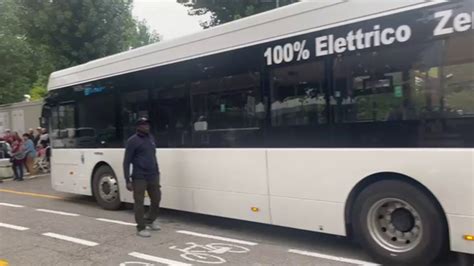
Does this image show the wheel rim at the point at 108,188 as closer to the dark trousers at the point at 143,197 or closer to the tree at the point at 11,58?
the dark trousers at the point at 143,197

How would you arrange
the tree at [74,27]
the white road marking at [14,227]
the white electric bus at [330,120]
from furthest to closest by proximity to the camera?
the tree at [74,27], the white road marking at [14,227], the white electric bus at [330,120]

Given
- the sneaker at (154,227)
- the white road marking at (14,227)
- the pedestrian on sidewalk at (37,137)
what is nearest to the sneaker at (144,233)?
the sneaker at (154,227)

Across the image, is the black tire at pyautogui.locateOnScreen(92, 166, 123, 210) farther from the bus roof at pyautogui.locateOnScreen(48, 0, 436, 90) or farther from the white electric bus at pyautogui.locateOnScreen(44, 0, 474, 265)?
the bus roof at pyautogui.locateOnScreen(48, 0, 436, 90)

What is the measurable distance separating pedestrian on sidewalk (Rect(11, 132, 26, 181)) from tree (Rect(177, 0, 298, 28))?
6.96m

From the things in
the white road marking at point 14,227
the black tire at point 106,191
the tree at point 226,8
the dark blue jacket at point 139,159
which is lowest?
the white road marking at point 14,227

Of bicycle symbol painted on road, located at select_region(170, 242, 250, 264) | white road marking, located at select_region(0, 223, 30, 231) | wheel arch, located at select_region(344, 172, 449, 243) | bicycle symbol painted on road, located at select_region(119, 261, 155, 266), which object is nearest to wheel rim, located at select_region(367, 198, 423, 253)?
wheel arch, located at select_region(344, 172, 449, 243)

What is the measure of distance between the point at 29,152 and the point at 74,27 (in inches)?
194

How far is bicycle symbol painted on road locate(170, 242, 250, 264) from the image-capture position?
5438 millimetres

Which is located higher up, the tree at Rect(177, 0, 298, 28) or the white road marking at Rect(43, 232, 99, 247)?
the tree at Rect(177, 0, 298, 28)

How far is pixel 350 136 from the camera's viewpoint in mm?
5137

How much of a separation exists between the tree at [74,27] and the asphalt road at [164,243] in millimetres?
9742

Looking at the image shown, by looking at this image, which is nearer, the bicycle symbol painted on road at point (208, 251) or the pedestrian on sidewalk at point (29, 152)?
the bicycle symbol painted on road at point (208, 251)

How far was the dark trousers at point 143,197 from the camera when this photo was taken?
22.2 feet

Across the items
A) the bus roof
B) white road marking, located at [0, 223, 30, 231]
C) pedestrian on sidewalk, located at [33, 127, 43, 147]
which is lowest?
white road marking, located at [0, 223, 30, 231]
